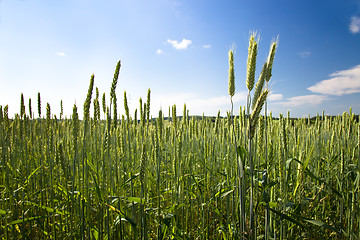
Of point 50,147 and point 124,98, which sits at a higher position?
point 124,98

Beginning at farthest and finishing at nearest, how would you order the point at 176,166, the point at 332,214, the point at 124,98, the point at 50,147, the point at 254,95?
the point at 332,214 < the point at 124,98 < the point at 50,147 < the point at 176,166 < the point at 254,95

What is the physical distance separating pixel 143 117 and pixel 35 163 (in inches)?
91.6

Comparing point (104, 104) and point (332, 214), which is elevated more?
point (104, 104)

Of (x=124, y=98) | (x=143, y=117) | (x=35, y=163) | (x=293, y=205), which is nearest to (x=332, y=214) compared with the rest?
(x=293, y=205)

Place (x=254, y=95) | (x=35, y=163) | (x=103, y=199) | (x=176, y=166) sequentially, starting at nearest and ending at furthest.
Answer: (x=254, y=95), (x=103, y=199), (x=176, y=166), (x=35, y=163)

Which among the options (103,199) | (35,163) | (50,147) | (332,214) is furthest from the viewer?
(35,163)

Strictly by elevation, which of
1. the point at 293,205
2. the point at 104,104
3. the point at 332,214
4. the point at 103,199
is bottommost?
the point at 332,214

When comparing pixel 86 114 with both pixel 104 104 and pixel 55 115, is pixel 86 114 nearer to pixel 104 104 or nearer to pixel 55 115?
pixel 104 104

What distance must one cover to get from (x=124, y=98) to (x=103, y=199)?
4.24 ft

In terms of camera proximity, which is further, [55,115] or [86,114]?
[55,115]

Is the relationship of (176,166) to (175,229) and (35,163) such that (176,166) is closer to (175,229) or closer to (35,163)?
(175,229)

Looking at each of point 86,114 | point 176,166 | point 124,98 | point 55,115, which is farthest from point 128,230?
point 55,115

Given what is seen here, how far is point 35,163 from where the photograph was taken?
3312 mm

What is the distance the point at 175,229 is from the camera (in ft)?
6.18
